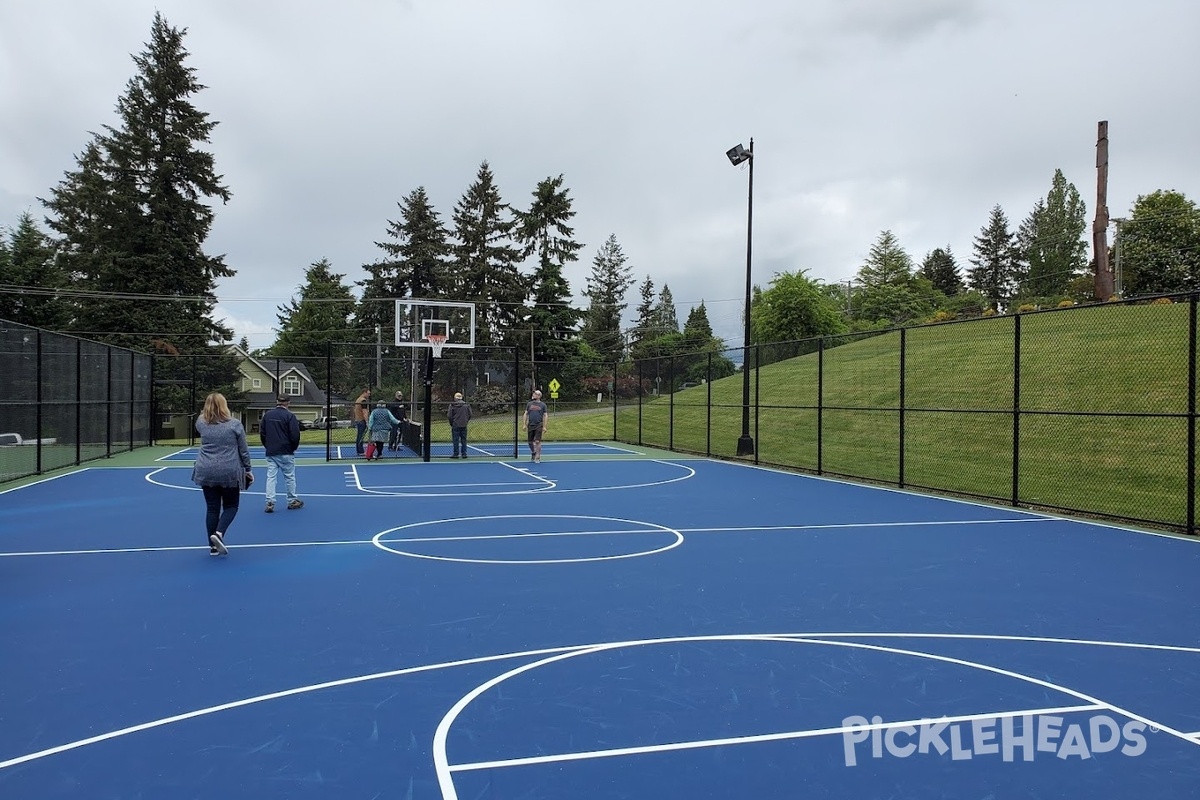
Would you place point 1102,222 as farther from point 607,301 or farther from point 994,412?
point 607,301

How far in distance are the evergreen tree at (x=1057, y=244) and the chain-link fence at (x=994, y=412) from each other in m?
47.1

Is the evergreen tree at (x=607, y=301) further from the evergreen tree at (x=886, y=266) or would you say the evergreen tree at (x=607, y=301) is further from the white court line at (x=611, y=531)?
the white court line at (x=611, y=531)

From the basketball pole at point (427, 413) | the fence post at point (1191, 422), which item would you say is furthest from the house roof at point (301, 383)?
the fence post at point (1191, 422)

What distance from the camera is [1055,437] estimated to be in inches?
696

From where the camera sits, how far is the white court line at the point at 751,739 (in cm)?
346

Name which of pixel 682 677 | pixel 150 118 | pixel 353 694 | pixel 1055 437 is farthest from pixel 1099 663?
pixel 150 118

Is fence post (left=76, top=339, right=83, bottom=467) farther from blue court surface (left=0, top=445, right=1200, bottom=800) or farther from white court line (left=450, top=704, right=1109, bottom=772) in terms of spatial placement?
white court line (left=450, top=704, right=1109, bottom=772)

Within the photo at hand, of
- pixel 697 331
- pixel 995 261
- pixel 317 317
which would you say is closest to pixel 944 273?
pixel 995 261

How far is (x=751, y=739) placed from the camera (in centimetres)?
370

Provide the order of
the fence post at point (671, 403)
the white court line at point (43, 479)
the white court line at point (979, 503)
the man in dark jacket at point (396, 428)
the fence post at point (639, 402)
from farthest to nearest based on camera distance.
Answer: the fence post at point (639, 402)
the fence post at point (671, 403)
the man in dark jacket at point (396, 428)
the white court line at point (43, 479)
the white court line at point (979, 503)

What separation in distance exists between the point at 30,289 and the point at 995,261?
292 ft

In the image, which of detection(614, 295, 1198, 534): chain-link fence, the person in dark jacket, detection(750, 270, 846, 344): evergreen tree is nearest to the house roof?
the person in dark jacket

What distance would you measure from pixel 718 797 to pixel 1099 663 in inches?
123

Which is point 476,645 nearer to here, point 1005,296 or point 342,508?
point 342,508
